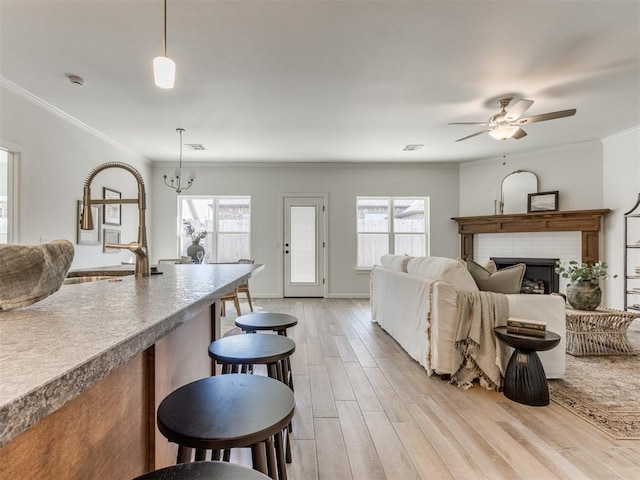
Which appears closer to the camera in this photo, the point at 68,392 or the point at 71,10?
the point at 68,392

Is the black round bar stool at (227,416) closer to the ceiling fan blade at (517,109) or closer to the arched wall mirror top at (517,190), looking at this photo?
the ceiling fan blade at (517,109)

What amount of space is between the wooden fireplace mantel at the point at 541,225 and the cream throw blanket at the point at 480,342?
3.60 meters

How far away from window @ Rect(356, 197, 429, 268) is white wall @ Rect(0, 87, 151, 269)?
431 centimetres

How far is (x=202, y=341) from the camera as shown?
5.82 ft

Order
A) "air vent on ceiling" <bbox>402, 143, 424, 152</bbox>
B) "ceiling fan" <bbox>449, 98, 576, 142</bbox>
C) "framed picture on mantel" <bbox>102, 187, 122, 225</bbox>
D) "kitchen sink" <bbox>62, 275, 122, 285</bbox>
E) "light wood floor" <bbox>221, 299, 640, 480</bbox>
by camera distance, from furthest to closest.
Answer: "air vent on ceiling" <bbox>402, 143, 424, 152</bbox> < "framed picture on mantel" <bbox>102, 187, 122, 225</bbox> < "ceiling fan" <bbox>449, 98, 576, 142</bbox> < "kitchen sink" <bbox>62, 275, 122, 285</bbox> < "light wood floor" <bbox>221, 299, 640, 480</bbox>

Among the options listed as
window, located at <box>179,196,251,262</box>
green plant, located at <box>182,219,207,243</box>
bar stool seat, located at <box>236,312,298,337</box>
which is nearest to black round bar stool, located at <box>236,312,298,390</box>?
bar stool seat, located at <box>236,312,298,337</box>

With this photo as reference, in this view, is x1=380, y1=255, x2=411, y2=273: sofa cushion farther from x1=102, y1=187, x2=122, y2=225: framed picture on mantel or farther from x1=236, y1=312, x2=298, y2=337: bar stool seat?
x1=102, y1=187, x2=122, y2=225: framed picture on mantel

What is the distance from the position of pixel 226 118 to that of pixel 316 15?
7.01ft

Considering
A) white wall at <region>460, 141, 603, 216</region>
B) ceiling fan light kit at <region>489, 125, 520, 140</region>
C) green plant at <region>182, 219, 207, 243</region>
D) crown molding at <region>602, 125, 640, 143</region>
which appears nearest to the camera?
ceiling fan light kit at <region>489, 125, 520, 140</region>

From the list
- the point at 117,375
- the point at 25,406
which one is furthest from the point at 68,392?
the point at 117,375

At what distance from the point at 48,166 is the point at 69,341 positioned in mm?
4181

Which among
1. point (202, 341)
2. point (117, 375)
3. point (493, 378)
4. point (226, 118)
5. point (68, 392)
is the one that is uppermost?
point (226, 118)

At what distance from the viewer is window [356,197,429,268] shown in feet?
21.4

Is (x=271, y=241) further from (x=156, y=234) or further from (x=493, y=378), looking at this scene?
(x=493, y=378)
